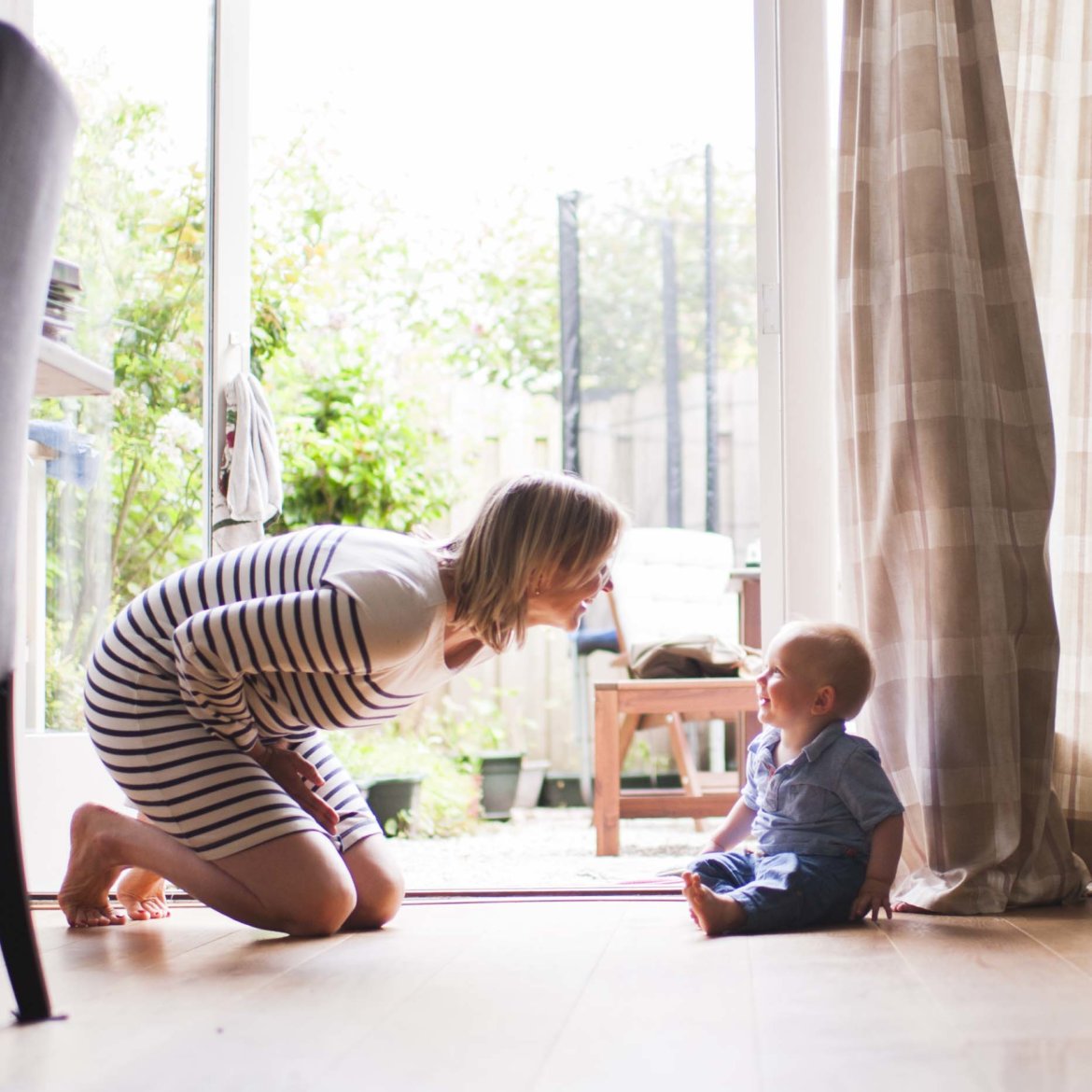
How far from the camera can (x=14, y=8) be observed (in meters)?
2.61

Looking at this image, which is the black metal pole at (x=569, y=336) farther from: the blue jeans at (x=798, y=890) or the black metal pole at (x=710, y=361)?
the blue jeans at (x=798, y=890)

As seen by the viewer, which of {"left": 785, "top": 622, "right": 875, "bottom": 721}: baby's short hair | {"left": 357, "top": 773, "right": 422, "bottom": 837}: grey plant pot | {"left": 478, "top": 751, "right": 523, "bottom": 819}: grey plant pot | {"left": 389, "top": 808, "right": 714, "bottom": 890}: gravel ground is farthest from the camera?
{"left": 478, "top": 751, "right": 523, "bottom": 819}: grey plant pot

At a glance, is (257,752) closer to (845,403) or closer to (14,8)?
(845,403)

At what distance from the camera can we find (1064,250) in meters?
2.26

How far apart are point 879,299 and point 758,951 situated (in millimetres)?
1118

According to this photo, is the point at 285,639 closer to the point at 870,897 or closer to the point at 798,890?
the point at 798,890

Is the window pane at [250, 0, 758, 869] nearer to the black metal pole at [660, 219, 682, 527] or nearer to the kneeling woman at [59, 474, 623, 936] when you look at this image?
the black metal pole at [660, 219, 682, 527]

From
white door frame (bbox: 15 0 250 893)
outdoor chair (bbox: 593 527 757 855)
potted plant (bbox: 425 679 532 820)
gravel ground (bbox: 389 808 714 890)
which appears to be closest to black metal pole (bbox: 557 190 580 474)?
outdoor chair (bbox: 593 527 757 855)

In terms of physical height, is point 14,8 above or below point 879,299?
above

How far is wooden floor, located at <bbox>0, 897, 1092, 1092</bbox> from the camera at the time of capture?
3.68 feet

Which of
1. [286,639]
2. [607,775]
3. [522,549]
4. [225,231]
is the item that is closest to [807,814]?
[522,549]

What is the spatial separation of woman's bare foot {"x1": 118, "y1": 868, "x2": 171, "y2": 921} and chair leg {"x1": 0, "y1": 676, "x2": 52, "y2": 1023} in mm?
780

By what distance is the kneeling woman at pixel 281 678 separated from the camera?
177 centimetres

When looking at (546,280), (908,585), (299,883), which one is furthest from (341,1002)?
(546,280)
